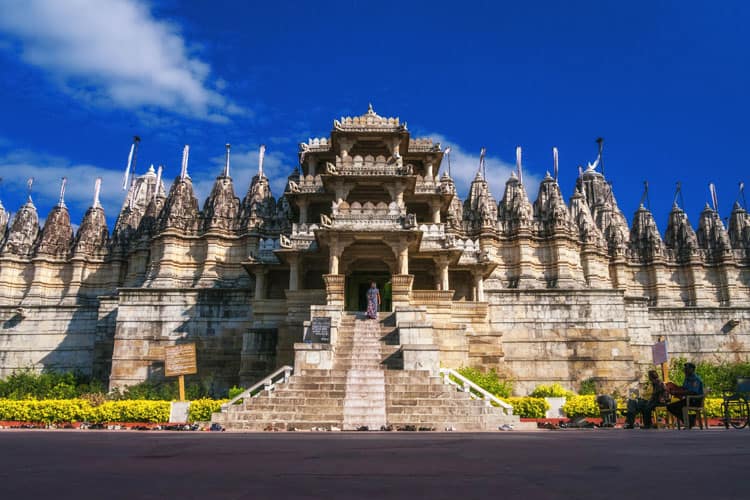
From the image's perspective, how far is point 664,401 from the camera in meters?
13.2

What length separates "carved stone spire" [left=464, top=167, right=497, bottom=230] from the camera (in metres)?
39.6

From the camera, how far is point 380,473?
4777 mm

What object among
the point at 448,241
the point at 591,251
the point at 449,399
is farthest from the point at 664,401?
the point at 591,251

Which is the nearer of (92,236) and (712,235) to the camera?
(92,236)

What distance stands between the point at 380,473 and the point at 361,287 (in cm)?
2467

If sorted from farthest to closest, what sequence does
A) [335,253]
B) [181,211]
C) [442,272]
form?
[181,211]
[442,272]
[335,253]

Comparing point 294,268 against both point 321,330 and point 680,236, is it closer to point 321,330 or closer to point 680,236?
point 321,330

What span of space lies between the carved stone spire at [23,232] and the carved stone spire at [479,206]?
32.1 m

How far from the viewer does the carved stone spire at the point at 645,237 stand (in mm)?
43594

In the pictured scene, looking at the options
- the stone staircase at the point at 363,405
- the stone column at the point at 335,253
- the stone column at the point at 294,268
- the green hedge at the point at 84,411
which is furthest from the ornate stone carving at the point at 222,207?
the stone staircase at the point at 363,405

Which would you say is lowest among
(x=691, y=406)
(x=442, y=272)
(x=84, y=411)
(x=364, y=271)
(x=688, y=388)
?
(x=84, y=411)

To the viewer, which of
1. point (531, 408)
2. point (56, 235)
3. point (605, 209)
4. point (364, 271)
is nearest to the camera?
point (531, 408)

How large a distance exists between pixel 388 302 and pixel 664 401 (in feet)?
54.5

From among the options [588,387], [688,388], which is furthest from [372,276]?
[688,388]
